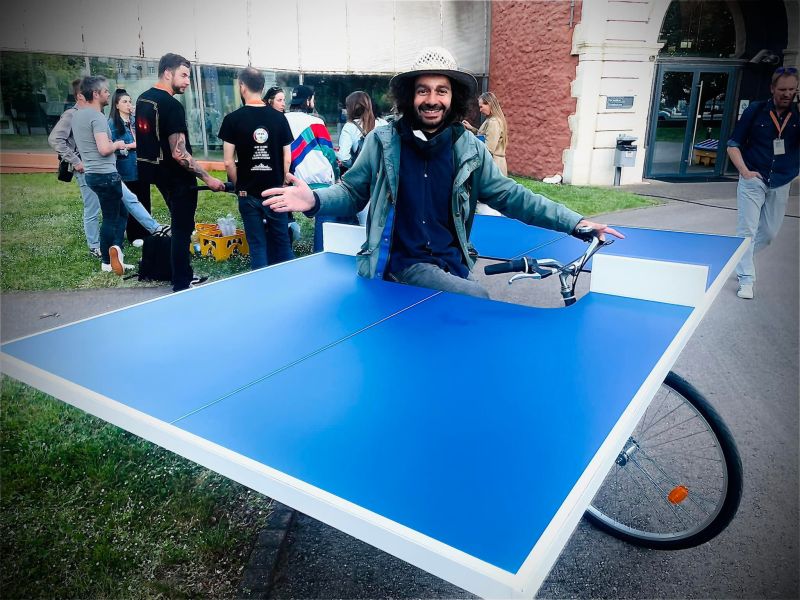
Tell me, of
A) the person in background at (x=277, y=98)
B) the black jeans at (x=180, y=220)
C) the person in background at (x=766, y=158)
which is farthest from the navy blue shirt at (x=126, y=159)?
the person in background at (x=766, y=158)

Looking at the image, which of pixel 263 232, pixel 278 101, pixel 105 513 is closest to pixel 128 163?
pixel 278 101

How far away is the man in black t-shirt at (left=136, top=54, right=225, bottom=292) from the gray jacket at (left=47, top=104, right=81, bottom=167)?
1965 millimetres

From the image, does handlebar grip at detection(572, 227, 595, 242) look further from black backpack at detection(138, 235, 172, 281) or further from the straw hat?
black backpack at detection(138, 235, 172, 281)

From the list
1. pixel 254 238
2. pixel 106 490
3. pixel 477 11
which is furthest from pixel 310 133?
pixel 477 11

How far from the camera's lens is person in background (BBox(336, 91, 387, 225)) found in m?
6.44

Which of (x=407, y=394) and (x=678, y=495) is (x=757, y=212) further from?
(x=407, y=394)

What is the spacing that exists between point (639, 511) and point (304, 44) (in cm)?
Result: 1347

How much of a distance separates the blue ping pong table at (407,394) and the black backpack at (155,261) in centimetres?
365

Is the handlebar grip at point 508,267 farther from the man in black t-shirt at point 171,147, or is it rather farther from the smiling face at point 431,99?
the man in black t-shirt at point 171,147

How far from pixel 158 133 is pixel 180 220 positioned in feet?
2.52

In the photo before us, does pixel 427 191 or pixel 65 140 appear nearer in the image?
pixel 427 191

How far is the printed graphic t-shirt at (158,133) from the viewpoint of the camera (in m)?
4.92

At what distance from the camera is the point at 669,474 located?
2926mm

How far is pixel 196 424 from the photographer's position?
1.52m
